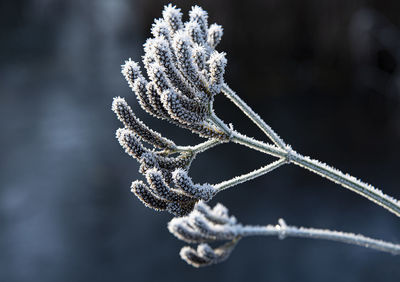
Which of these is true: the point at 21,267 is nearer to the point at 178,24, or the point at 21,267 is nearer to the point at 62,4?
the point at 178,24

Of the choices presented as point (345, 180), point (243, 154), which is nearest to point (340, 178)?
point (345, 180)

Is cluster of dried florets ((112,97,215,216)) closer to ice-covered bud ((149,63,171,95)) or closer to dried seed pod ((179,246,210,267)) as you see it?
ice-covered bud ((149,63,171,95))

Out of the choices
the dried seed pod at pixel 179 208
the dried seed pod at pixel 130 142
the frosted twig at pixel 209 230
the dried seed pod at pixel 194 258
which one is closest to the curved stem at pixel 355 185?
the frosted twig at pixel 209 230

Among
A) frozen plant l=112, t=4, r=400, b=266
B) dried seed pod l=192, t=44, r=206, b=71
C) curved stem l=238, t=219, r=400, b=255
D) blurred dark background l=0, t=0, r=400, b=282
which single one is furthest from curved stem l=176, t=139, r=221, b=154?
blurred dark background l=0, t=0, r=400, b=282

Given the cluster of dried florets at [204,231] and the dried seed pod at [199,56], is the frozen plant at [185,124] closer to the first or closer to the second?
the dried seed pod at [199,56]

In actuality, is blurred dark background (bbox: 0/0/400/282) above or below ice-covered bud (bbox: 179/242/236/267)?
above

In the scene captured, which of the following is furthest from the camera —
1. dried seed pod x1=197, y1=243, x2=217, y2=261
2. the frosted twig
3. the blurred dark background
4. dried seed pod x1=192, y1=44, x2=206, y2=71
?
the blurred dark background

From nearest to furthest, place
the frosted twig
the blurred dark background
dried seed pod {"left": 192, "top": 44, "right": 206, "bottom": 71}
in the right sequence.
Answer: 1. dried seed pod {"left": 192, "top": 44, "right": 206, "bottom": 71}
2. the frosted twig
3. the blurred dark background

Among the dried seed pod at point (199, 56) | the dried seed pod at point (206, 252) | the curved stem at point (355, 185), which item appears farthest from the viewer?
the dried seed pod at point (206, 252)
